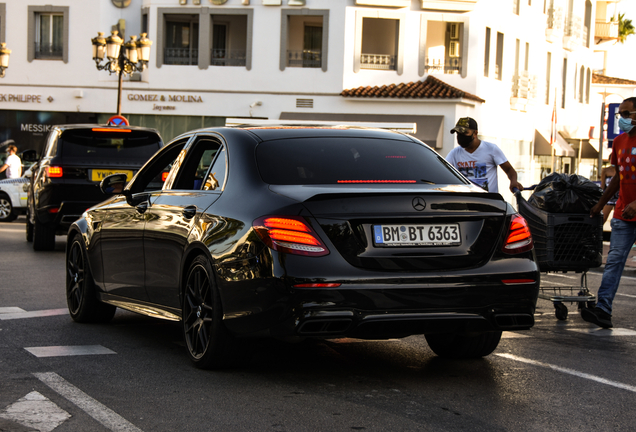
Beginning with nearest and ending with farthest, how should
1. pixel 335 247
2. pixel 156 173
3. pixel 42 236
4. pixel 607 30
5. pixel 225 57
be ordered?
pixel 335 247 → pixel 156 173 → pixel 42 236 → pixel 225 57 → pixel 607 30

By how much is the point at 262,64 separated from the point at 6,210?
12.7 meters

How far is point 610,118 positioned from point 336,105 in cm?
1760

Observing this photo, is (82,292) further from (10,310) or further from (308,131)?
(308,131)

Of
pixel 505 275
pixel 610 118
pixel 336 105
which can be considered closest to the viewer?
pixel 505 275

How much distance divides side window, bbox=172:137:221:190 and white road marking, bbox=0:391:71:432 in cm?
189

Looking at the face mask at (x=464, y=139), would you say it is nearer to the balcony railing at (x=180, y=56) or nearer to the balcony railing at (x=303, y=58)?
the balcony railing at (x=303, y=58)

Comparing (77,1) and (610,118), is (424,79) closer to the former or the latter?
(77,1)

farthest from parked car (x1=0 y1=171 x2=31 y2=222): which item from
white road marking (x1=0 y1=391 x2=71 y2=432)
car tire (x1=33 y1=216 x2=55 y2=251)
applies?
white road marking (x1=0 y1=391 x2=71 y2=432)

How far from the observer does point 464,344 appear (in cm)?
641

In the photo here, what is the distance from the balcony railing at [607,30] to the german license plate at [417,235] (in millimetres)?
55664

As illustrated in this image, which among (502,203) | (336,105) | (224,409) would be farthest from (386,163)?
(336,105)

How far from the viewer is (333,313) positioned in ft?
16.7

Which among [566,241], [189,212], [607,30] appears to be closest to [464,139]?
[566,241]

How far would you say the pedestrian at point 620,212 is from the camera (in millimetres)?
8180
